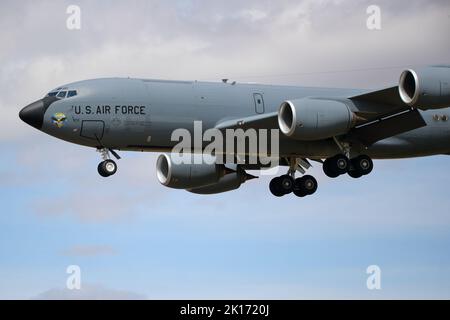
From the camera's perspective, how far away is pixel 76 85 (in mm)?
53219

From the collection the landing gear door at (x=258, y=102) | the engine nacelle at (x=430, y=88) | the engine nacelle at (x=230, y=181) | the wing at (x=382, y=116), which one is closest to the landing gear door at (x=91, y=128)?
the landing gear door at (x=258, y=102)

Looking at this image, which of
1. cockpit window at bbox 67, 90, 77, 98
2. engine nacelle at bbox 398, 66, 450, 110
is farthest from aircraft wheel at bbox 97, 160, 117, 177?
engine nacelle at bbox 398, 66, 450, 110

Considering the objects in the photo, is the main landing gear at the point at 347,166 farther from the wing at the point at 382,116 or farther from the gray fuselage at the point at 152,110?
the gray fuselage at the point at 152,110

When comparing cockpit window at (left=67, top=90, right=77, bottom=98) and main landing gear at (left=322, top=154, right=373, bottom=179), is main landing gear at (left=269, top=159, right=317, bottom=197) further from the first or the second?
cockpit window at (left=67, top=90, right=77, bottom=98)

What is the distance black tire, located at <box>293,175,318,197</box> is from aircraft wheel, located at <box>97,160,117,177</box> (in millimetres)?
8897

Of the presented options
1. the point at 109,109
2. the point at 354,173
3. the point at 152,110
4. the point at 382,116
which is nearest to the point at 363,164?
the point at 354,173

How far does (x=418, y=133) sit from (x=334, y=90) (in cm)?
416

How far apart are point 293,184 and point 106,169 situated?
30.1 feet

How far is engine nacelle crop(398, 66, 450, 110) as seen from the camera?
49.3 m

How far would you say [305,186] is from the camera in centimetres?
5681

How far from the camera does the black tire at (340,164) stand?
53781 mm
